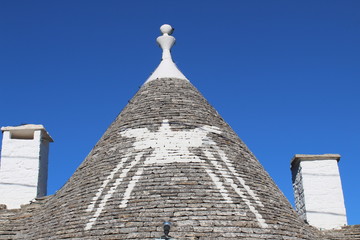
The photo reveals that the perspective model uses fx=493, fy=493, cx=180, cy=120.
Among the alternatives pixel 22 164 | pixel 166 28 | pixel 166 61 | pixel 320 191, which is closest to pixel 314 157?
pixel 320 191

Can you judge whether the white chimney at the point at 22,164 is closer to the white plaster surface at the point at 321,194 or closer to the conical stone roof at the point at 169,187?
the conical stone roof at the point at 169,187

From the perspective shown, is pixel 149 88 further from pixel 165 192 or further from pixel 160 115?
pixel 165 192

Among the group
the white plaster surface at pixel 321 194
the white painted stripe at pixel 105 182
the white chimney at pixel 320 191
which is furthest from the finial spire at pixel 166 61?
the white plaster surface at pixel 321 194

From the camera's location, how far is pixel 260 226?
6.72m

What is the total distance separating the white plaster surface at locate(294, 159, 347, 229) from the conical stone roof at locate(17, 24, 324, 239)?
2619 mm

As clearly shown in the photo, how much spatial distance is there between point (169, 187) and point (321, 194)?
4.93 meters

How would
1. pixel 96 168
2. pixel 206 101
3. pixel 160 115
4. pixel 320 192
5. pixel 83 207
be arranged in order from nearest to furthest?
pixel 83 207 < pixel 96 168 < pixel 160 115 < pixel 206 101 < pixel 320 192

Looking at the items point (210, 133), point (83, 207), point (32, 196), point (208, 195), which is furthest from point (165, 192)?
point (32, 196)

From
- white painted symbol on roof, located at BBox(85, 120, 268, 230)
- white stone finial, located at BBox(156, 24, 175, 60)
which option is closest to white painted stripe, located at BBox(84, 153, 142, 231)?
white painted symbol on roof, located at BBox(85, 120, 268, 230)

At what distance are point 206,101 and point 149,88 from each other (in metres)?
1.15

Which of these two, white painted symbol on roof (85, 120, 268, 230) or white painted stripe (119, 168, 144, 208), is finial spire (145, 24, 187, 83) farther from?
white painted stripe (119, 168, 144, 208)

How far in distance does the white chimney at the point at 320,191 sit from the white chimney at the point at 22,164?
18.8 feet

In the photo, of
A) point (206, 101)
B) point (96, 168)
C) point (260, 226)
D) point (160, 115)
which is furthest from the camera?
point (206, 101)

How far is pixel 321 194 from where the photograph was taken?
1071 cm
